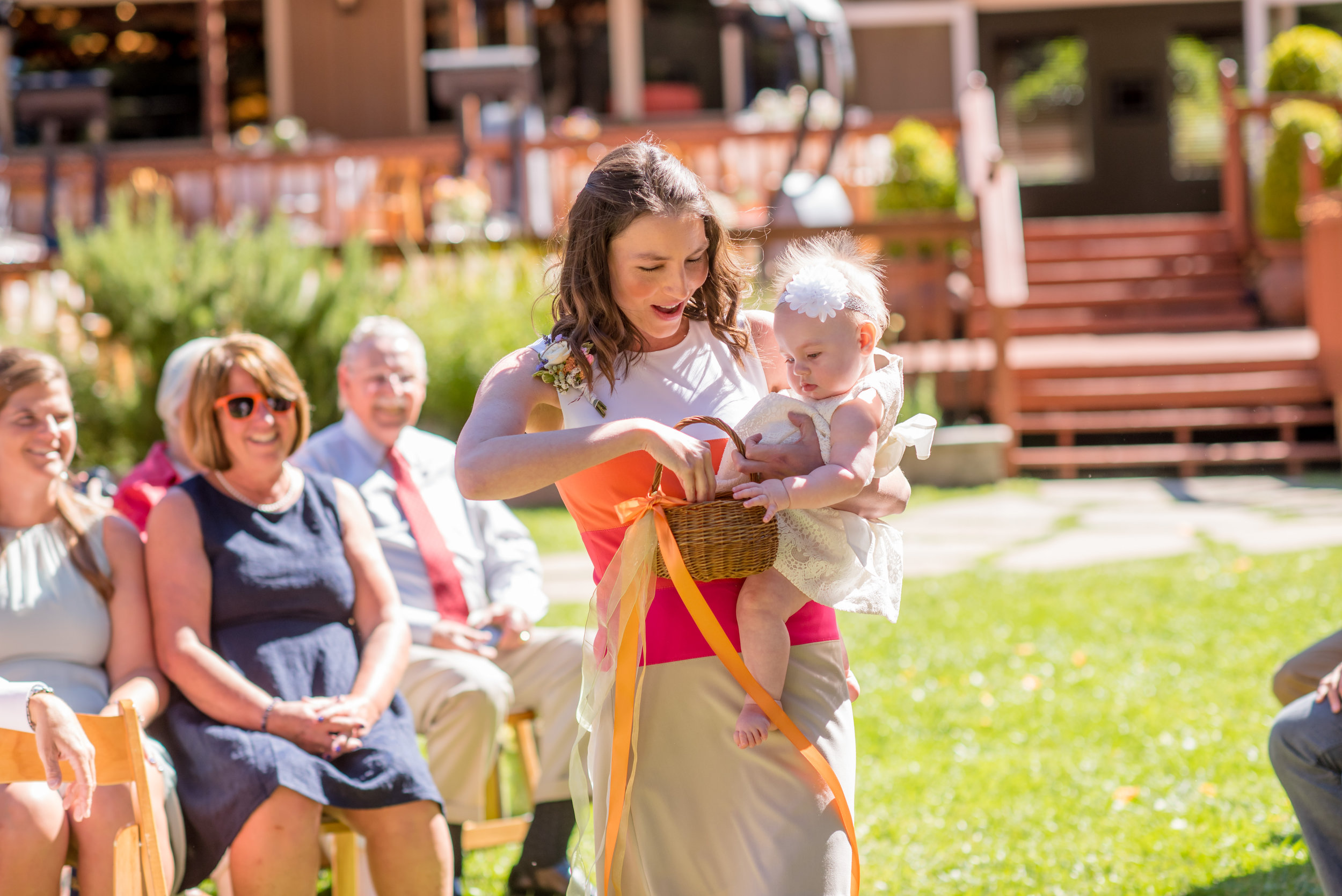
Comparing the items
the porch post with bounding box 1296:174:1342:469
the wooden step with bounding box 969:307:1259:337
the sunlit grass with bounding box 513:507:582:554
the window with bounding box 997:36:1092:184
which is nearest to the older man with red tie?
the sunlit grass with bounding box 513:507:582:554

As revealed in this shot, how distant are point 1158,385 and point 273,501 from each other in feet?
24.4

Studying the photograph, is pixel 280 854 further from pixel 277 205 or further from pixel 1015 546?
pixel 277 205

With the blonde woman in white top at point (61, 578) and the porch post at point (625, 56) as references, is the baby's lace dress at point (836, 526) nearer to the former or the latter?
the blonde woman in white top at point (61, 578)

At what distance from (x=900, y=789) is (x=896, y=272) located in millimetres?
6931

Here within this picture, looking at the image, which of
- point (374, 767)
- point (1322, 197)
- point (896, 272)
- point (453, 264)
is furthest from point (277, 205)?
point (374, 767)

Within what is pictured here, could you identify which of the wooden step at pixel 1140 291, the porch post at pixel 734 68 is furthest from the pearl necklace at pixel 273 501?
the porch post at pixel 734 68

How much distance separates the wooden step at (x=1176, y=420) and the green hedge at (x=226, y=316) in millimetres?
3530

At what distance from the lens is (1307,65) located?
37.8 feet

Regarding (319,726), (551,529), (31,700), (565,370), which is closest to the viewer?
(565,370)

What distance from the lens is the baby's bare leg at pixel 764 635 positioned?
6.47 ft

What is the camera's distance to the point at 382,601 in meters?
3.09

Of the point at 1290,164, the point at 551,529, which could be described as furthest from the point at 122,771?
the point at 1290,164

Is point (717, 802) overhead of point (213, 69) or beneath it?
beneath

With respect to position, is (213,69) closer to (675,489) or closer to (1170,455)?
(1170,455)
